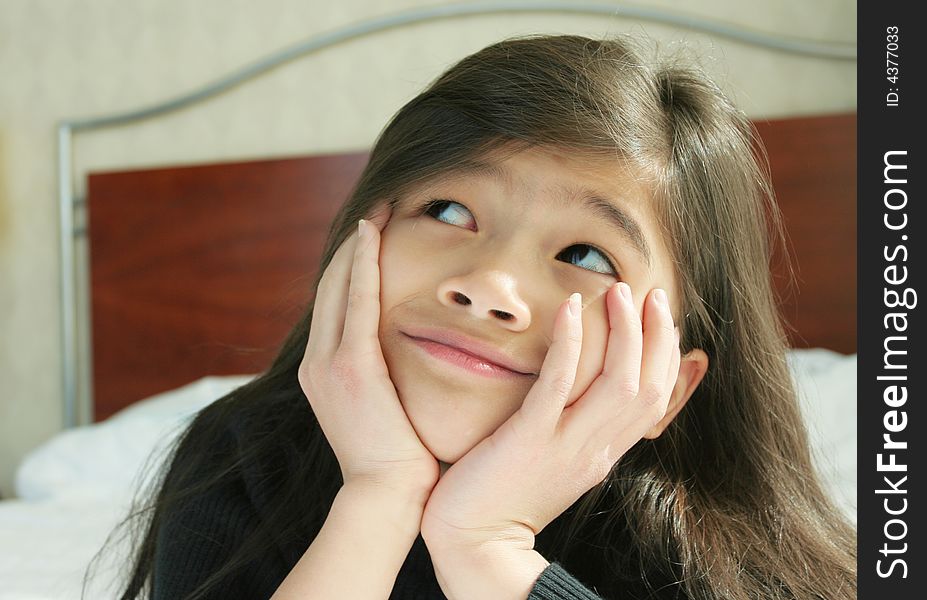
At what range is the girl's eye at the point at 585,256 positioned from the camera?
0.74 meters

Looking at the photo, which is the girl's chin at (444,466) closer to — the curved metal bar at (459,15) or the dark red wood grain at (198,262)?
the curved metal bar at (459,15)

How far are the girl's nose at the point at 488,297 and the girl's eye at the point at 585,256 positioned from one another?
64 millimetres

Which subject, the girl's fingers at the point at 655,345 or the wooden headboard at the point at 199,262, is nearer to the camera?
the girl's fingers at the point at 655,345

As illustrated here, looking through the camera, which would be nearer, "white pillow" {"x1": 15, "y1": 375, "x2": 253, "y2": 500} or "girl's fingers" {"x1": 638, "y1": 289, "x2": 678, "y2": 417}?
"girl's fingers" {"x1": 638, "y1": 289, "x2": 678, "y2": 417}

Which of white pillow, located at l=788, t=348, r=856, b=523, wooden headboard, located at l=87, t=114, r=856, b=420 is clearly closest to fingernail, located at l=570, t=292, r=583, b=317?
white pillow, located at l=788, t=348, r=856, b=523

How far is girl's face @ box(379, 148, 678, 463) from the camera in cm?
70

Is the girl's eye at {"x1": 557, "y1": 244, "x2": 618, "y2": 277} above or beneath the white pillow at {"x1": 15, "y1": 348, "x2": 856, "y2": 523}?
above

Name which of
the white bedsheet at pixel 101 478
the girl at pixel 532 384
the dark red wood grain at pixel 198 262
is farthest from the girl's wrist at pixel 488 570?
the dark red wood grain at pixel 198 262

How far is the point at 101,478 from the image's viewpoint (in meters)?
1.96

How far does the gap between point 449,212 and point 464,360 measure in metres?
0.14

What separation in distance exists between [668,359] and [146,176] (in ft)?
7.36

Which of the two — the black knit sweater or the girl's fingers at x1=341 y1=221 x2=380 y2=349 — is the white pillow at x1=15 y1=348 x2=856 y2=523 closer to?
the black knit sweater

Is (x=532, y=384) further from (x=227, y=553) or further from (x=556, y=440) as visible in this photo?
(x=227, y=553)

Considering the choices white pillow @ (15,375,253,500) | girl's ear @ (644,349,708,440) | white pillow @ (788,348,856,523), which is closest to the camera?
girl's ear @ (644,349,708,440)
